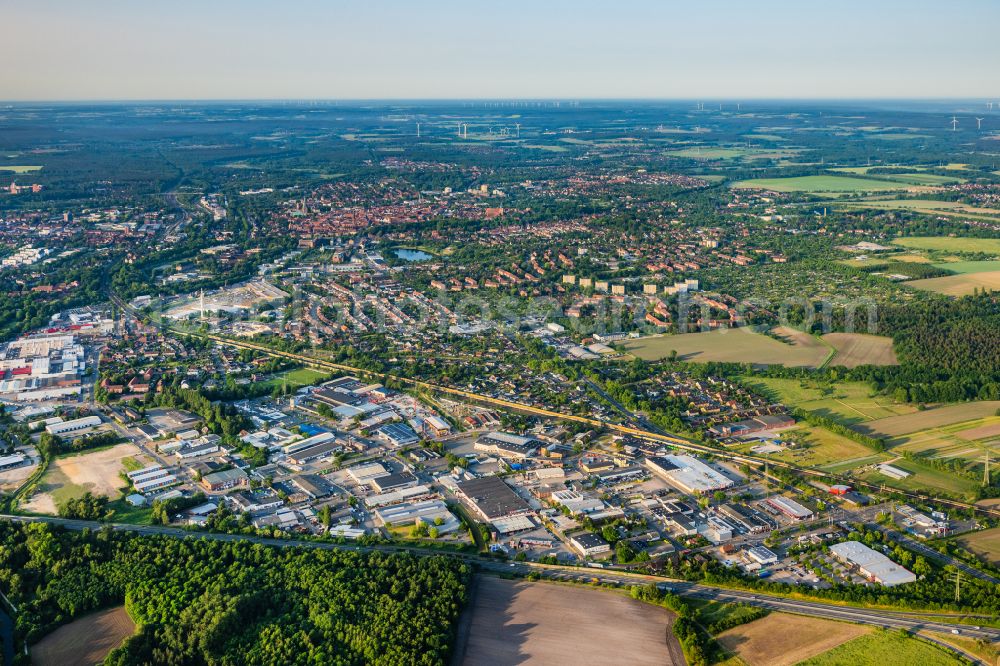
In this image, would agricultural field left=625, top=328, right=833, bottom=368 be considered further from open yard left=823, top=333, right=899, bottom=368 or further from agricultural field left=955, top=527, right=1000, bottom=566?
agricultural field left=955, top=527, right=1000, bottom=566

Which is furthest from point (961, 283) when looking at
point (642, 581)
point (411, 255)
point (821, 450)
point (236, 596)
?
point (236, 596)

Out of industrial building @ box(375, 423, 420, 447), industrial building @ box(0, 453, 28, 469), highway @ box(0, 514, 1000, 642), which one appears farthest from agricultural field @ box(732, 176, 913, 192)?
industrial building @ box(0, 453, 28, 469)

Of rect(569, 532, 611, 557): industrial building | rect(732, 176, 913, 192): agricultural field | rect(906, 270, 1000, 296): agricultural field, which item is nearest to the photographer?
rect(569, 532, 611, 557): industrial building

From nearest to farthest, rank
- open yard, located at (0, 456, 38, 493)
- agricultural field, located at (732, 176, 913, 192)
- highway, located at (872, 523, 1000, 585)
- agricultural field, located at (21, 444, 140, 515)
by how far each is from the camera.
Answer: highway, located at (872, 523, 1000, 585) < agricultural field, located at (21, 444, 140, 515) < open yard, located at (0, 456, 38, 493) < agricultural field, located at (732, 176, 913, 192)

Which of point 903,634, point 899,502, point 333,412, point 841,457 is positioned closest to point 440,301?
point 333,412

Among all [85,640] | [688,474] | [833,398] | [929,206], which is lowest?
[85,640]

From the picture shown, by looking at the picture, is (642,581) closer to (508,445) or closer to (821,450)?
(508,445)

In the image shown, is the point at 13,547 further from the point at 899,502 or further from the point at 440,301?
the point at 440,301
